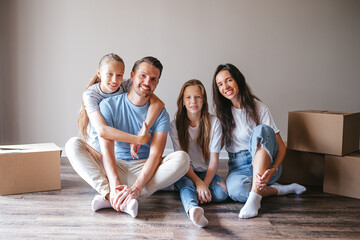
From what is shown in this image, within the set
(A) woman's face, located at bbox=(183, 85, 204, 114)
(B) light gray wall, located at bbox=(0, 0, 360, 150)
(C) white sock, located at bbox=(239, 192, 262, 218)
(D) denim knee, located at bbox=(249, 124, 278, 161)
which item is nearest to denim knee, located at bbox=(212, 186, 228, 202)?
(C) white sock, located at bbox=(239, 192, 262, 218)

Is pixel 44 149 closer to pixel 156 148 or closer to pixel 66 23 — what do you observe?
pixel 156 148

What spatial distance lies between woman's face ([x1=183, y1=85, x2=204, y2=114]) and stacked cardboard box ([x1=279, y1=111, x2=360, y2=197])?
2.22 ft

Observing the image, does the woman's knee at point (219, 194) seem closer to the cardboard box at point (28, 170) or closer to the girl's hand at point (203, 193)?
the girl's hand at point (203, 193)

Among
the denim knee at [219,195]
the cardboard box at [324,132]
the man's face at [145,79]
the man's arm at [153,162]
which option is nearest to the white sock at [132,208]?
the man's arm at [153,162]

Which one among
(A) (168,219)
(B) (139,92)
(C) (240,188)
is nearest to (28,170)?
(B) (139,92)

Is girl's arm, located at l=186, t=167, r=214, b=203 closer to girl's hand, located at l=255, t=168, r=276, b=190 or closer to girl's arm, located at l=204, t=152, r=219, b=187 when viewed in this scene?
girl's arm, located at l=204, t=152, r=219, b=187

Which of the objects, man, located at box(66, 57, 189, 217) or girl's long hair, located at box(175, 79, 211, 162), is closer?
man, located at box(66, 57, 189, 217)

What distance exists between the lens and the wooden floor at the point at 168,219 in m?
1.50

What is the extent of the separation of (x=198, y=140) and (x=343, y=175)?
95 centimetres

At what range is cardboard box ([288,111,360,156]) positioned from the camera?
207cm

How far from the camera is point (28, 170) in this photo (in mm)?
2078

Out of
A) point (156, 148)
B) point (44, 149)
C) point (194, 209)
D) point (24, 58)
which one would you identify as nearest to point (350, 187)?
point (194, 209)

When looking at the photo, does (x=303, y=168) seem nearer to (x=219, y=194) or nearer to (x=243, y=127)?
(x=243, y=127)

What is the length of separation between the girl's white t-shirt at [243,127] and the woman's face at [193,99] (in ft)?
0.89
